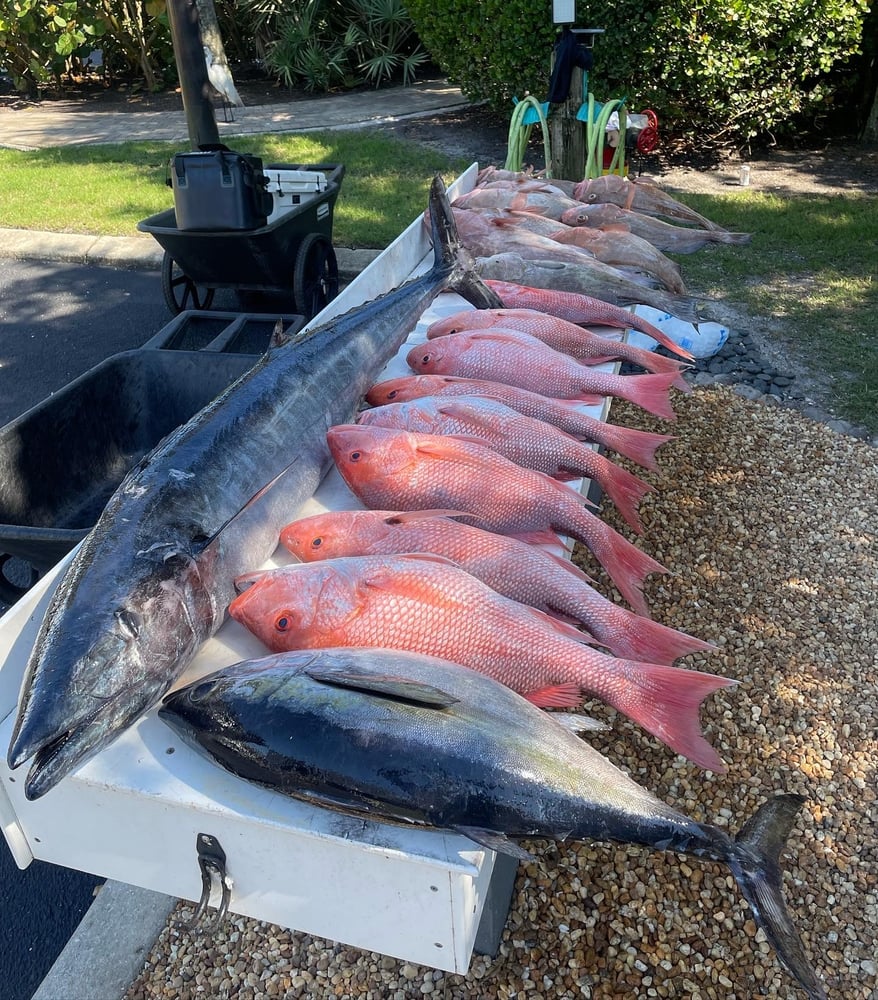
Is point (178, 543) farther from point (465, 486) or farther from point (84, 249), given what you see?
point (84, 249)

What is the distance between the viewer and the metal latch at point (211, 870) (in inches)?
Result: 65.6

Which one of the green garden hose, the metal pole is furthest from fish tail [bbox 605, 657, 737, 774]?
the metal pole

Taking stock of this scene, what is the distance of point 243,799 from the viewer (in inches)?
64.0

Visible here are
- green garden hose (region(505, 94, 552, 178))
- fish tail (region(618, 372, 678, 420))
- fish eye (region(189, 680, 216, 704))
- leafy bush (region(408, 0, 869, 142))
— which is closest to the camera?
fish eye (region(189, 680, 216, 704))

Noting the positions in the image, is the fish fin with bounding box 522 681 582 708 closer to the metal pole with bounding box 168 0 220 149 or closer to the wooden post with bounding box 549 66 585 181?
the metal pole with bounding box 168 0 220 149

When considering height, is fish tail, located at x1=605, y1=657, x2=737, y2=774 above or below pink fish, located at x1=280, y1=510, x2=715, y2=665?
below

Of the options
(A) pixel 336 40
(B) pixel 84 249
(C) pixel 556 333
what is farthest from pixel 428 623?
(A) pixel 336 40

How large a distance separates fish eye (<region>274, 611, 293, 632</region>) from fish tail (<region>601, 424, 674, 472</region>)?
121 cm

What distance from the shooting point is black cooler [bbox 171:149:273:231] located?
190 inches

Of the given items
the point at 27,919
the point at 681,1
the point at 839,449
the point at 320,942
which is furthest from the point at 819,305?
the point at 27,919

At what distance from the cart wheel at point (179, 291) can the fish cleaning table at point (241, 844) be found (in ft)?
15.2

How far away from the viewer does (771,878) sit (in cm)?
155

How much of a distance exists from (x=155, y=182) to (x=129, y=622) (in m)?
9.55

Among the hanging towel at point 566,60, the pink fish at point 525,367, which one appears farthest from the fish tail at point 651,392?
the hanging towel at point 566,60
